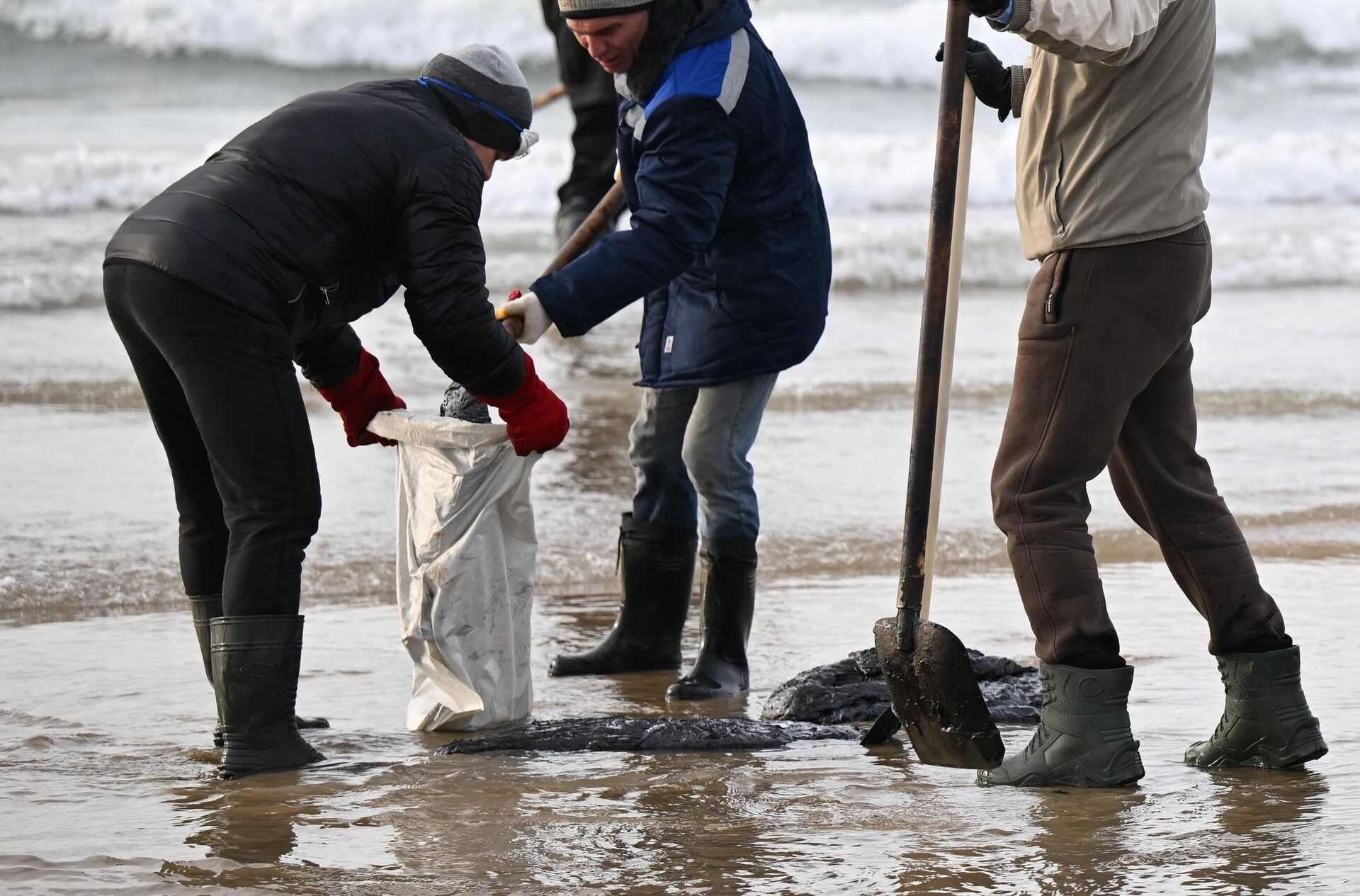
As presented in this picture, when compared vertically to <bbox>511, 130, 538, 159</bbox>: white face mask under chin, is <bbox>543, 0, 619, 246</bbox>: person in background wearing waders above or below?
above

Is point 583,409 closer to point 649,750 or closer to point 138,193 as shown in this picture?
point 649,750

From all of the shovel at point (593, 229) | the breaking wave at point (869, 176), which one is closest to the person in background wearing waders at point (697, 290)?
the shovel at point (593, 229)

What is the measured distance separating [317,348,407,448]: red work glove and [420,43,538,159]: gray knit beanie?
59 centimetres

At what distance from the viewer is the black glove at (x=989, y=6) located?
2738mm

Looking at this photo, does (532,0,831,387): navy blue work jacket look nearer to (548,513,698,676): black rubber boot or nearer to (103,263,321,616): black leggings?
(548,513,698,676): black rubber boot

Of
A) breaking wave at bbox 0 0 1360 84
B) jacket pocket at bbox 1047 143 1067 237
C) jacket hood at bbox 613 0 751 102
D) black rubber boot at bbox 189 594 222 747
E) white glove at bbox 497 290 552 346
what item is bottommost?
black rubber boot at bbox 189 594 222 747

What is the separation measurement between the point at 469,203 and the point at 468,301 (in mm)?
210

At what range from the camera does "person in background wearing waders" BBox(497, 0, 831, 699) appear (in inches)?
142

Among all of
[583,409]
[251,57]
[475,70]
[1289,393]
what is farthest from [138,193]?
[475,70]

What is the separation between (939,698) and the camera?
3.16 meters

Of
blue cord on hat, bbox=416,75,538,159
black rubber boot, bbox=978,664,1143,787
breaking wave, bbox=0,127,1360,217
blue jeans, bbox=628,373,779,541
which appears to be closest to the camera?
black rubber boot, bbox=978,664,1143,787

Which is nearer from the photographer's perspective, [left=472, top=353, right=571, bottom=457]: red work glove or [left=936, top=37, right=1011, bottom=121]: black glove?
[left=936, top=37, right=1011, bottom=121]: black glove

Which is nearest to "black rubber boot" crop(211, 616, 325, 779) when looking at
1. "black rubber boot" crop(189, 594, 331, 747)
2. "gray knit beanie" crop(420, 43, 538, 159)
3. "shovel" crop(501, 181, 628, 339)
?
"black rubber boot" crop(189, 594, 331, 747)

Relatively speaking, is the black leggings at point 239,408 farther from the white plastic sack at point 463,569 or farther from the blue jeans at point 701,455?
the blue jeans at point 701,455
